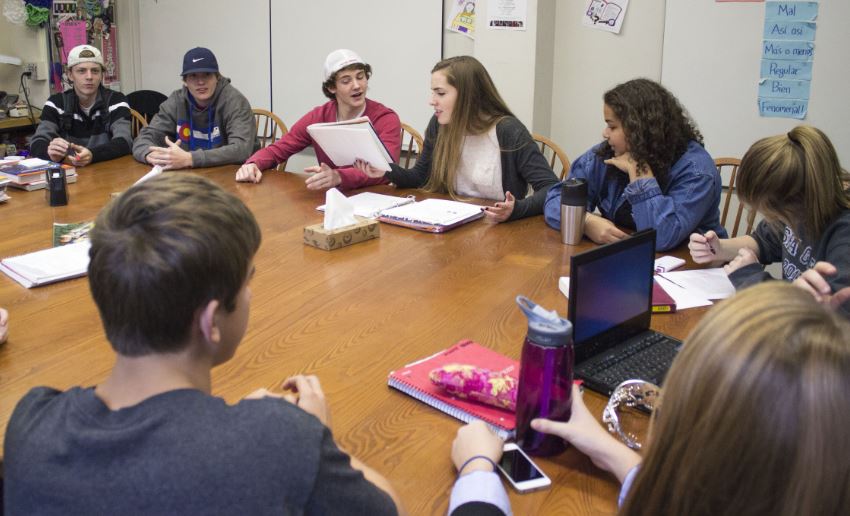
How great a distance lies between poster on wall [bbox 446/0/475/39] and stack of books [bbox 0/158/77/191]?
6.66ft

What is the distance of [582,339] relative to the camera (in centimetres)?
132

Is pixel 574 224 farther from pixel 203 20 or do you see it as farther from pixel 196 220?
pixel 203 20

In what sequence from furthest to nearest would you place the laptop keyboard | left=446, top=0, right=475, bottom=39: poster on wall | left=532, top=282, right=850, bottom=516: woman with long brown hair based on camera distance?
left=446, top=0, right=475, bottom=39: poster on wall, the laptop keyboard, left=532, top=282, right=850, bottom=516: woman with long brown hair

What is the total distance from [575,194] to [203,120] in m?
2.04

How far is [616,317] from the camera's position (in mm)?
1400

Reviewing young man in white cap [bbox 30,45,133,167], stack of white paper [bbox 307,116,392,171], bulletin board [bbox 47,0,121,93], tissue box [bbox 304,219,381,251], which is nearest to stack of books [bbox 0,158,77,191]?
young man in white cap [bbox 30,45,133,167]

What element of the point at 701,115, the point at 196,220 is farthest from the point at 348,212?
the point at 701,115

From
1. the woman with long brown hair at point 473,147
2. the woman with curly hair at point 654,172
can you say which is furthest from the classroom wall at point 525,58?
the woman with curly hair at point 654,172

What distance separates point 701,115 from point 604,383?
2500mm

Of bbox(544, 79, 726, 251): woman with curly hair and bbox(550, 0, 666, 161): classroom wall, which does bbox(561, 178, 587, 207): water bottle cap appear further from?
bbox(550, 0, 666, 161): classroom wall

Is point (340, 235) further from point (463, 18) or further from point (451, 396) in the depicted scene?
point (463, 18)

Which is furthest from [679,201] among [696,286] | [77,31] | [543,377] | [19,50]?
[19,50]

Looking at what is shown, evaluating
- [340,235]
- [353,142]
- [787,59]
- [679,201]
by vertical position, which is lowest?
[340,235]

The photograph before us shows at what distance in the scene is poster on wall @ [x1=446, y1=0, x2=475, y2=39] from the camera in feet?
12.8
